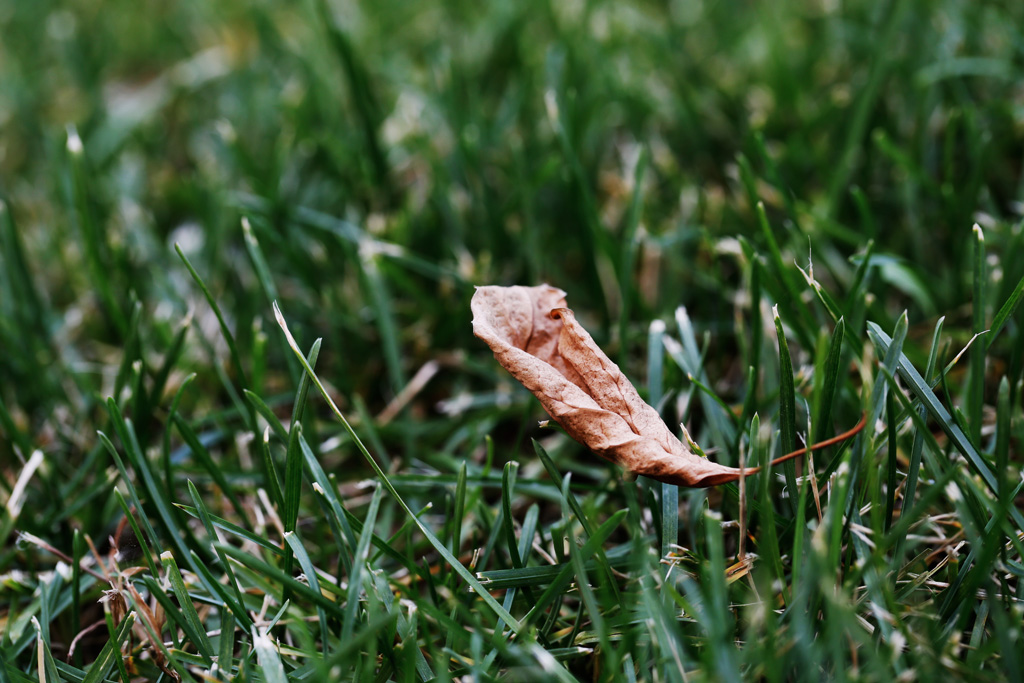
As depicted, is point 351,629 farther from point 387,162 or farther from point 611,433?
point 387,162

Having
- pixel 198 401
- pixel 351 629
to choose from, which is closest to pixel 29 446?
pixel 198 401

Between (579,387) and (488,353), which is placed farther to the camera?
(488,353)

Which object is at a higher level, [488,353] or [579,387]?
[579,387]

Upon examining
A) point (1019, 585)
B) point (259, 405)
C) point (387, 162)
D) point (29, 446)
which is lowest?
point (1019, 585)

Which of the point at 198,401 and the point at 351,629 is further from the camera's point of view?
the point at 198,401
